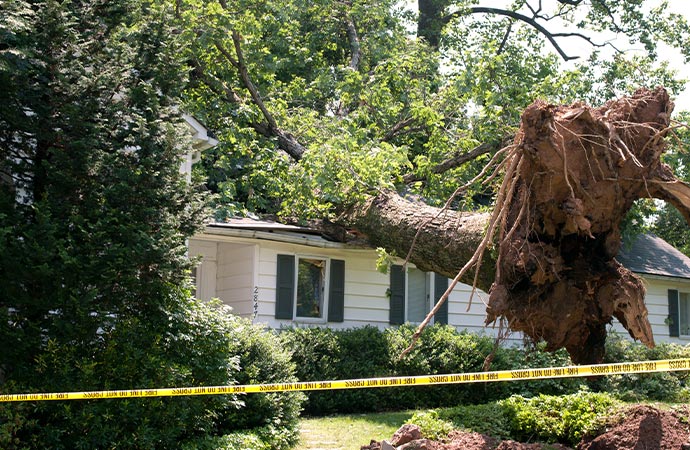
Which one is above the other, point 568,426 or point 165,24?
point 165,24

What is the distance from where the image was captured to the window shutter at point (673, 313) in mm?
20764

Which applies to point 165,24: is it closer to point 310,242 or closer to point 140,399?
point 140,399

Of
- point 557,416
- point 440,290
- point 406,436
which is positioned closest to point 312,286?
point 440,290

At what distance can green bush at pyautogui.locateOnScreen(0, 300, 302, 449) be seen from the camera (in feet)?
23.3

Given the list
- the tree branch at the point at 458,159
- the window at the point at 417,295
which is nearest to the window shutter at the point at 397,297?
the window at the point at 417,295

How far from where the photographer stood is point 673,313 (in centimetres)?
2091

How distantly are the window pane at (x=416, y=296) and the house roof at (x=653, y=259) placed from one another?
527cm

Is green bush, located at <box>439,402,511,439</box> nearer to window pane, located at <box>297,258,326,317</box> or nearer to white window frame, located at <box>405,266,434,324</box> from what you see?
window pane, located at <box>297,258,326,317</box>

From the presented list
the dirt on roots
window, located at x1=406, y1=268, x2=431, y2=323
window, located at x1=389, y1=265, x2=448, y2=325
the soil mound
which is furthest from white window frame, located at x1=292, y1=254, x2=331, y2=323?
the soil mound

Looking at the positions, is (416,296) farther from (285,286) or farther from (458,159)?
(458,159)

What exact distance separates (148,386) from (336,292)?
26.0 feet

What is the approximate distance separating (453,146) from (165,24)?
6788mm

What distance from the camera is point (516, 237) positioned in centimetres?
691

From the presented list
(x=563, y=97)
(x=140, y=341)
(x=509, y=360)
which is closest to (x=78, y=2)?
(x=140, y=341)
